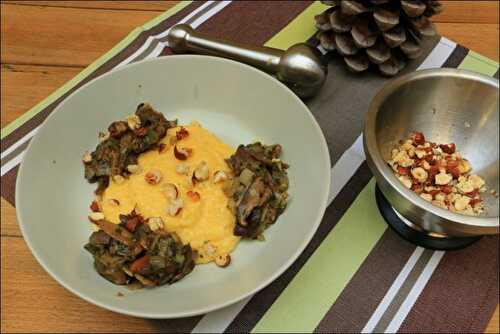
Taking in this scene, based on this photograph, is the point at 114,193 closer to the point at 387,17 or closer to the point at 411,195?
the point at 411,195

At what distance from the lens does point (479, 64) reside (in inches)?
36.6

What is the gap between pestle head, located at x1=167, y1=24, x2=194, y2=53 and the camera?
90cm

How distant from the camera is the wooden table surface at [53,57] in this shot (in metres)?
0.66

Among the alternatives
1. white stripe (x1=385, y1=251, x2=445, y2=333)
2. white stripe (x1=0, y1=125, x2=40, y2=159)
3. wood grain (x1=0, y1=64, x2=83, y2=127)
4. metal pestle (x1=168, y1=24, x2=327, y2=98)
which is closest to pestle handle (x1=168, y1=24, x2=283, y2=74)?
metal pestle (x1=168, y1=24, x2=327, y2=98)

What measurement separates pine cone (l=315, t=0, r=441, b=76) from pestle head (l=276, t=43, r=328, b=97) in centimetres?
8

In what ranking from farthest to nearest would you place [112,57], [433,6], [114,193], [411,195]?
1. [112,57]
2. [433,6]
3. [114,193]
4. [411,195]

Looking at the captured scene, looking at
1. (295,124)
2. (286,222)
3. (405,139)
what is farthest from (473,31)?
(286,222)

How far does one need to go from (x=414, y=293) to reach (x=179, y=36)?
0.61 metres

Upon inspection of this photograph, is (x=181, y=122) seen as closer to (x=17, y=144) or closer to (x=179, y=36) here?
(x=179, y=36)

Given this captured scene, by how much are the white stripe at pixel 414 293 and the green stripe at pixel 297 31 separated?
19.9 inches

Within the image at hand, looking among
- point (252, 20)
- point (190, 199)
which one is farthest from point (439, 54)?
point (190, 199)

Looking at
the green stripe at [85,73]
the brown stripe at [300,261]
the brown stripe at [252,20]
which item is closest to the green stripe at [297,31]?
the brown stripe at [252,20]

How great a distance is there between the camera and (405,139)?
79 centimetres

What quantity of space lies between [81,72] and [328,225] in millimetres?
570
